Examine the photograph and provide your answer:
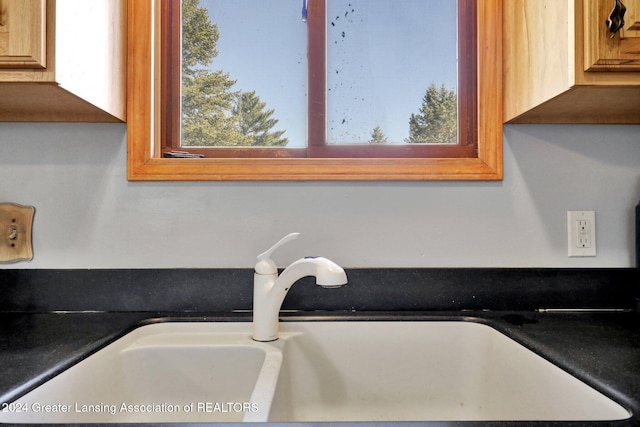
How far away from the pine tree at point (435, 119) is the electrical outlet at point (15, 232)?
1.07 meters

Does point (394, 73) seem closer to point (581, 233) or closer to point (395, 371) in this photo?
point (581, 233)

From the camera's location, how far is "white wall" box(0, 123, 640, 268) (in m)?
1.00

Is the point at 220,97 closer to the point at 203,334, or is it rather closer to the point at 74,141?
the point at 74,141

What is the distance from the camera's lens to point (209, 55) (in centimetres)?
114

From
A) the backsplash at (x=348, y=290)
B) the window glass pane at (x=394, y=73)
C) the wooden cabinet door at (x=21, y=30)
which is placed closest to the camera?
the wooden cabinet door at (x=21, y=30)

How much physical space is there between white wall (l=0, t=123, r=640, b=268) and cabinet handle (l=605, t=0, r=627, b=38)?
351mm

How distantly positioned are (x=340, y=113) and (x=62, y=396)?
922mm

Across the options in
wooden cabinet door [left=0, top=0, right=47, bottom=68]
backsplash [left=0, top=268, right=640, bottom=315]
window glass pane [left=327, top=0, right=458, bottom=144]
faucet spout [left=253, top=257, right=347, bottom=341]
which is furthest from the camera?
window glass pane [left=327, top=0, right=458, bottom=144]

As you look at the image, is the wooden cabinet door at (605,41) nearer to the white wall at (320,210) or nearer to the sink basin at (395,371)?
the white wall at (320,210)

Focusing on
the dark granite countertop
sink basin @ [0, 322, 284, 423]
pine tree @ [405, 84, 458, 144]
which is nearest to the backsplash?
the dark granite countertop

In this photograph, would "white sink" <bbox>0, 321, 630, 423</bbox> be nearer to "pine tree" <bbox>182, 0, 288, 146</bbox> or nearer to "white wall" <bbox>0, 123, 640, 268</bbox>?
"white wall" <bbox>0, 123, 640, 268</bbox>

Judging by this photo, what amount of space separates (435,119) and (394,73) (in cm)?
18

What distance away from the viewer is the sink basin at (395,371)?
84cm

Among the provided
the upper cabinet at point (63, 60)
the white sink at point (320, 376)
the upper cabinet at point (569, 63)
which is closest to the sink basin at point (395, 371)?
the white sink at point (320, 376)
